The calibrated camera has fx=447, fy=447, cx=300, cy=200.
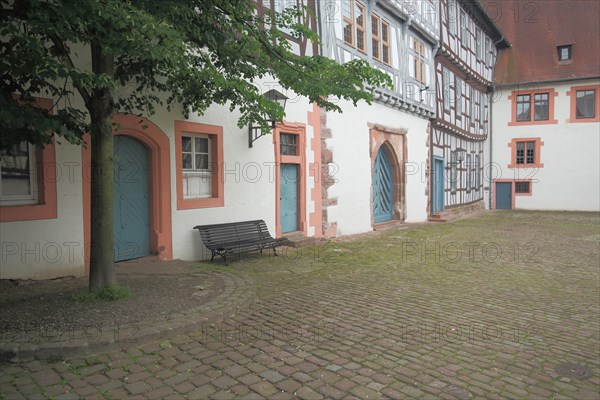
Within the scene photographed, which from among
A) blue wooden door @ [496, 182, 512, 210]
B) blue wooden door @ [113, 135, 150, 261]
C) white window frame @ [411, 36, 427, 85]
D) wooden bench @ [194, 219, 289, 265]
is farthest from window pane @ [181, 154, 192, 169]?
blue wooden door @ [496, 182, 512, 210]

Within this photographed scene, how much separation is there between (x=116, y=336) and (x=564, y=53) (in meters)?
30.4

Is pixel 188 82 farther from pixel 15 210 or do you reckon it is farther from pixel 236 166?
pixel 236 166

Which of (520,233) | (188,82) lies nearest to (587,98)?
(520,233)

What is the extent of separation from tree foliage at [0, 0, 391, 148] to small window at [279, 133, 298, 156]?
3.61m

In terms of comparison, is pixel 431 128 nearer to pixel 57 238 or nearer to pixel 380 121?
pixel 380 121

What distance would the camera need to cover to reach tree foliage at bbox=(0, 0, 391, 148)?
3.78m

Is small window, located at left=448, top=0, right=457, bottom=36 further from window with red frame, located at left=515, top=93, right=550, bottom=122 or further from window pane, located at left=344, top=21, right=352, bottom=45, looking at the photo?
window pane, located at left=344, top=21, right=352, bottom=45

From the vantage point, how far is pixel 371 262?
8.99 meters

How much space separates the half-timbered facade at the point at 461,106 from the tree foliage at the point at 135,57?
14.0 m

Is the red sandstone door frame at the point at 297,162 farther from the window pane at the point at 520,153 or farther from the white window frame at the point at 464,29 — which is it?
the window pane at the point at 520,153

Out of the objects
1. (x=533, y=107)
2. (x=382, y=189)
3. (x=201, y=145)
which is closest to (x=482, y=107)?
(x=533, y=107)

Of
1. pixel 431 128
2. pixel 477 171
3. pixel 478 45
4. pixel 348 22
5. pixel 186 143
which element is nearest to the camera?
pixel 186 143

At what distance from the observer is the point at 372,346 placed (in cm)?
434

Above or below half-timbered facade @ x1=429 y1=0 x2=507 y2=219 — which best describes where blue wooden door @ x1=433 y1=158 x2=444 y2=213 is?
below
